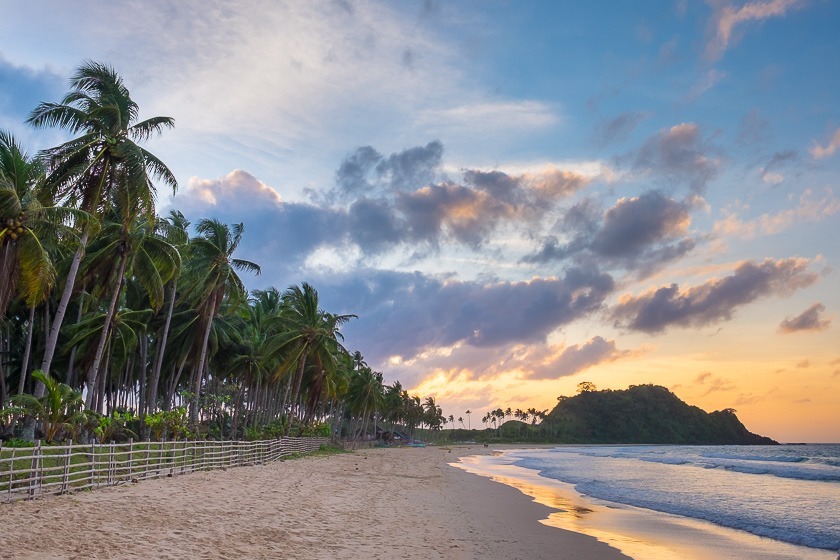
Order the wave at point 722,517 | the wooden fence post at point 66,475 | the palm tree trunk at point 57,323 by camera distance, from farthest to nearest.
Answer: the palm tree trunk at point 57,323 < the wave at point 722,517 < the wooden fence post at point 66,475

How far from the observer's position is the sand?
30.0ft

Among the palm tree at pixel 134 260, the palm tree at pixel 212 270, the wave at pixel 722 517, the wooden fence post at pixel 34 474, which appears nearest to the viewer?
the wooden fence post at pixel 34 474

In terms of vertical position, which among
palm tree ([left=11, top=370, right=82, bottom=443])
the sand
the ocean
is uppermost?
palm tree ([left=11, top=370, right=82, bottom=443])

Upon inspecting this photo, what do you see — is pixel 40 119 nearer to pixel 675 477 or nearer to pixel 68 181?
pixel 68 181

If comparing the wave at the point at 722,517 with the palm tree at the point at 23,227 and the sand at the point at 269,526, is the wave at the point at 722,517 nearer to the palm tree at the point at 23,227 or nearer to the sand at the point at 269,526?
the sand at the point at 269,526

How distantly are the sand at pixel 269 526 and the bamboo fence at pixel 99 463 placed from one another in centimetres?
44

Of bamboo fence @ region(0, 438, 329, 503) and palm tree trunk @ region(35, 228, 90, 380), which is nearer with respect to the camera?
bamboo fence @ region(0, 438, 329, 503)

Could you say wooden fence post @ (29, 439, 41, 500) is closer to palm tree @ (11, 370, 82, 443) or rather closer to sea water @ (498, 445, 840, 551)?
palm tree @ (11, 370, 82, 443)

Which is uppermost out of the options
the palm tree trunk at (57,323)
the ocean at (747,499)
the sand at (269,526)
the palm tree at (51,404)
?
the palm tree trunk at (57,323)

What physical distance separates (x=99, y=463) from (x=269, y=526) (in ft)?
20.2

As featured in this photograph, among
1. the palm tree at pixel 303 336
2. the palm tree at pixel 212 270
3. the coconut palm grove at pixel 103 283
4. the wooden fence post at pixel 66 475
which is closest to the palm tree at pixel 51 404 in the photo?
the coconut palm grove at pixel 103 283

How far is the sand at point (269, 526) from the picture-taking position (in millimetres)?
9156

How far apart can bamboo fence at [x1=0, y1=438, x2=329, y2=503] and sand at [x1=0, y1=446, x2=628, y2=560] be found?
1.46 feet

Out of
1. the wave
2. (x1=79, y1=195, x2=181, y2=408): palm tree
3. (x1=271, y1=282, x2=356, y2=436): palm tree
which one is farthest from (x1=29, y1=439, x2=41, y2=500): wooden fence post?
(x1=271, y1=282, x2=356, y2=436): palm tree
